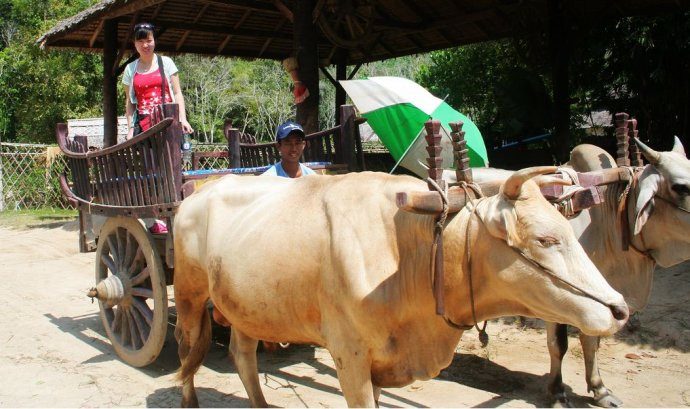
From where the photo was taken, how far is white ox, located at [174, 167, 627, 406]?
6.86 ft

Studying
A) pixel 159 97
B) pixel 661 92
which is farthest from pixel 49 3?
pixel 661 92

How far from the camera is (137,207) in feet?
14.0

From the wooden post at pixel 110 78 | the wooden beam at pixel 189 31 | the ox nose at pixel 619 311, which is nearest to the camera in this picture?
the ox nose at pixel 619 311

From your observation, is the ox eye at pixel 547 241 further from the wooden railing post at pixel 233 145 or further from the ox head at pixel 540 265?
the wooden railing post at pixel 233 145

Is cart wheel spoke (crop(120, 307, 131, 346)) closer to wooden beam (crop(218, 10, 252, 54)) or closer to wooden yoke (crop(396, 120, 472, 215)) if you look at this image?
wooden yoke (crop(396, 120, 472, 215))

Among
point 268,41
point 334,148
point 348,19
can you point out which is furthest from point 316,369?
point 268,41

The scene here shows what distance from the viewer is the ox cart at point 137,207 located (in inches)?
162

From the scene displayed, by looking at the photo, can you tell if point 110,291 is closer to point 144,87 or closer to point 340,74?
point 144,87

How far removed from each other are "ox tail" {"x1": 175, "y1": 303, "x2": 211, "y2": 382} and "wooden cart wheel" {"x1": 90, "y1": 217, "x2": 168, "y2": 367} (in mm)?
504

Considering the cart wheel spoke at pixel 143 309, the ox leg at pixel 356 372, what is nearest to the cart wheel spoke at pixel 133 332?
the cart wheel spoke at pixel 143 309

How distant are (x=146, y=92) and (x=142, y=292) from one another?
1.74m

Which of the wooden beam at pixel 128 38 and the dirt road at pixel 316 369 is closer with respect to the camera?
the dirt road at pixel 316 369

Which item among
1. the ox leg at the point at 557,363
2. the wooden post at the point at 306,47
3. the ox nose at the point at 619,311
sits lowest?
the ox leg at the point at 557,363

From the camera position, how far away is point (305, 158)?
568 centimetres
